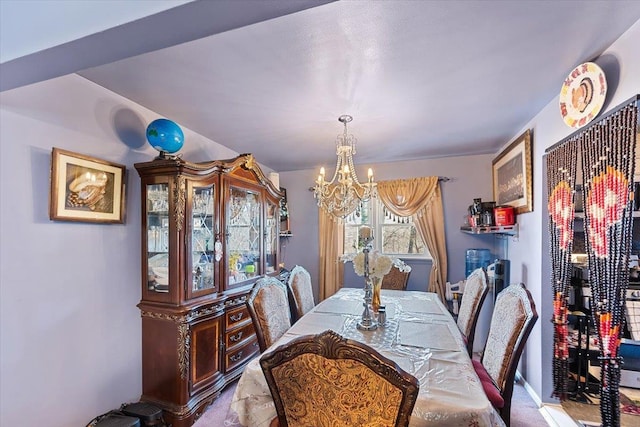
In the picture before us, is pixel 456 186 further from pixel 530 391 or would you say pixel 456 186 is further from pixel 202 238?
pixel 202 238

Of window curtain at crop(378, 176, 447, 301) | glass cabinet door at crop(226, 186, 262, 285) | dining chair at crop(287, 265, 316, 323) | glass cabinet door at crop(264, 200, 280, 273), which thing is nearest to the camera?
dining chair at crop(287, 265, 316, 323)

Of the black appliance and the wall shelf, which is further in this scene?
the black appliance

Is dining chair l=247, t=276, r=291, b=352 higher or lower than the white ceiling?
lower

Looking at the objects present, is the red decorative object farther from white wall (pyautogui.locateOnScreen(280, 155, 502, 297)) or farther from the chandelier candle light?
the chandelier candle light

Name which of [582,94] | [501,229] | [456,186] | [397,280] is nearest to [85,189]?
[397,280]

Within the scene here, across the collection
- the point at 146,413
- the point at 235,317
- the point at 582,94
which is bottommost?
the point at 146,413

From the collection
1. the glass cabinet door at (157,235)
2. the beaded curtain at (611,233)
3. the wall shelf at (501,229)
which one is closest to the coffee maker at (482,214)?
the wall shelf at (501,229)

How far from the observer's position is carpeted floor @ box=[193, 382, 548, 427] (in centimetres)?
213

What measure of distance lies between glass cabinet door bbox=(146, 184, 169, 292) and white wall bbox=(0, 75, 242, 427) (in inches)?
5.1

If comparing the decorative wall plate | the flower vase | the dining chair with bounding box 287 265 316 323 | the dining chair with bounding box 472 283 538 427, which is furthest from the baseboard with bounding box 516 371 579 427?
the decorative wall plate

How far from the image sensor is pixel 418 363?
1473 millimetres

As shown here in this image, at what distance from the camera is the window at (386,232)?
4074 millimetres

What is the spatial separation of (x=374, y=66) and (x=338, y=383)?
5.58 ft

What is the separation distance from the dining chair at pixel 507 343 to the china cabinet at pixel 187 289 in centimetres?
203
